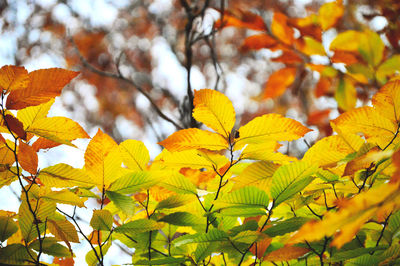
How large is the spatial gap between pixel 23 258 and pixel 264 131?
36 cm

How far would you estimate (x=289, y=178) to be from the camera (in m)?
0.40

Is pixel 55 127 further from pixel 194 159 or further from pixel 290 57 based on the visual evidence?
pixel 290 57

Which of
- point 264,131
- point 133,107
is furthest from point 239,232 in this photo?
point 133,107

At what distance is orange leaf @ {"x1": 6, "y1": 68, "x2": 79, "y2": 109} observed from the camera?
1.31 ft

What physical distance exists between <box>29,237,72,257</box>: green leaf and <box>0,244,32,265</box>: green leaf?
0.05ft

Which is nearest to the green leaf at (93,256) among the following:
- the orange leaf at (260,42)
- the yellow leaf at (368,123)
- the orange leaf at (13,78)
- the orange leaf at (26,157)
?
the orange leaf at (26,157)

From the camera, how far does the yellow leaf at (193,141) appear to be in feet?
1.32

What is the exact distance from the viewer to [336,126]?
424mm

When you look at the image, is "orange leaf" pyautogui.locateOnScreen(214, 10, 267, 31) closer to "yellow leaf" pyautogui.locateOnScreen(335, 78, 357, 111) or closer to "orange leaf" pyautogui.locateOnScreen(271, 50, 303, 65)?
"orange leaf" pyautogui.locateOnScreen(271, 50, 303, 65)

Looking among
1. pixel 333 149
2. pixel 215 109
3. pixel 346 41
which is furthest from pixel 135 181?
pixel 346 41

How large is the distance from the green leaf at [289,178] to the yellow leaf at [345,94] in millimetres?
650

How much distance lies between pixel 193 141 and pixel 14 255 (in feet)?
0.92

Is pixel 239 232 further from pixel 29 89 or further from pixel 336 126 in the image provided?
pixel 29 89

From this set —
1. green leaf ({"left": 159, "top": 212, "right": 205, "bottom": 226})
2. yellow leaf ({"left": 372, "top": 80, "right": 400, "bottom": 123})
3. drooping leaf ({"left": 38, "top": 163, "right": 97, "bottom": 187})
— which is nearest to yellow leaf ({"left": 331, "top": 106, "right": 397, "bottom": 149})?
yellow leaf ({"left": 372, "top": 80, "right": 400, "bottom": 123})
